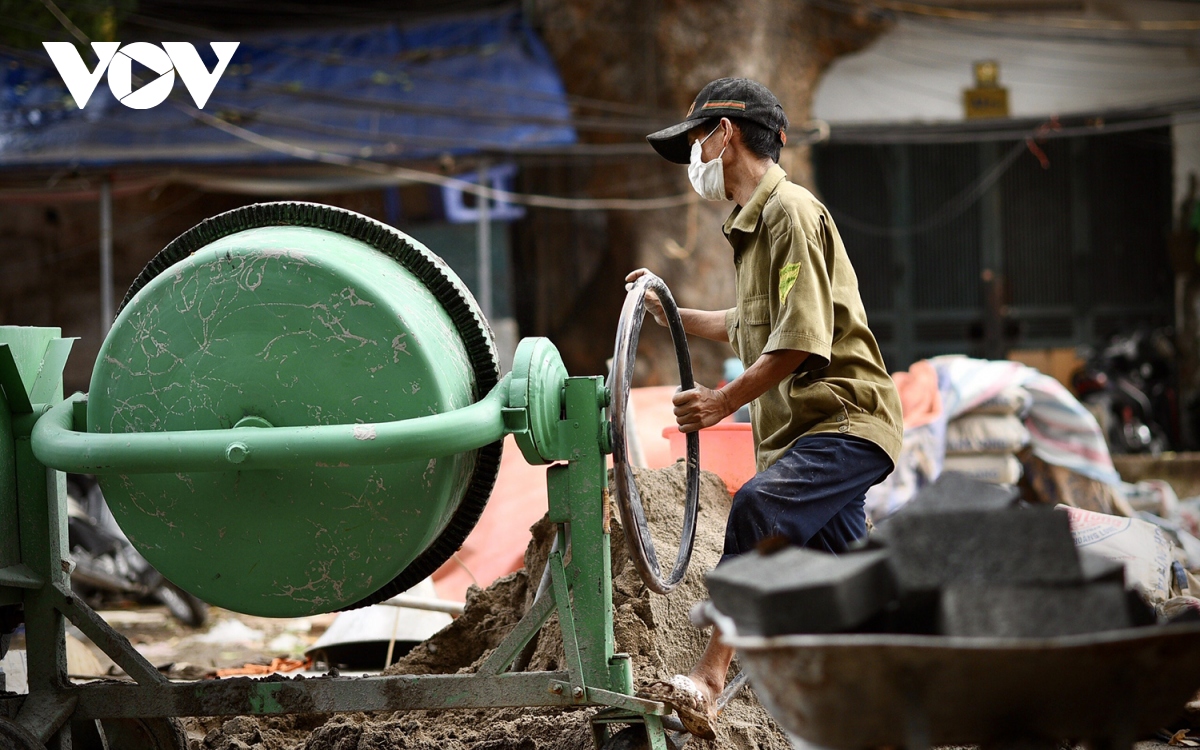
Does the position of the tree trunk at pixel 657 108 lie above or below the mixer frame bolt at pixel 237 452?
above

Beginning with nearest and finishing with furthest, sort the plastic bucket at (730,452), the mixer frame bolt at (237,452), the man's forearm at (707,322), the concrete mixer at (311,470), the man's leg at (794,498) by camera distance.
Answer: the mixer frame bolt at (237,452) < the concrete mixer at (311,470) < the man's leg at (794,498) < the man's forearm at (707,322) < the plastic bucket at (730,452)

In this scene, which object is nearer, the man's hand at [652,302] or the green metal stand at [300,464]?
the green metal stand at [300,464]

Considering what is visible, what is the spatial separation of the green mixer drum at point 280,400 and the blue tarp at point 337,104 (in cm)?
663

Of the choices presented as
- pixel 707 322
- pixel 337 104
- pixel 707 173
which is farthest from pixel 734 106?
pixel 337 104

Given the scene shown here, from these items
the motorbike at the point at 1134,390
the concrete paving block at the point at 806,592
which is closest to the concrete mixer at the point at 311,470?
the concrete paving block at the point at 806,592

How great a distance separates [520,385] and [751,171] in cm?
88

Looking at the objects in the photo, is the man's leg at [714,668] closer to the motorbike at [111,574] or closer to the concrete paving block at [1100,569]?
the concrete paving block at [1100,569]

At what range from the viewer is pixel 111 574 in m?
6.75

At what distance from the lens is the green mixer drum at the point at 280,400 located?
2.50m

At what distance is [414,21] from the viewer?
11016 millimetres

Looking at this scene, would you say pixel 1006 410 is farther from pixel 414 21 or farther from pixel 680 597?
pixel 414 21

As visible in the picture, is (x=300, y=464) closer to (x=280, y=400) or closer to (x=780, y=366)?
(x=280, y=400)

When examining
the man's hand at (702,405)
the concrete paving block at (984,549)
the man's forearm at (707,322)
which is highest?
the man's forearm at (707,322)

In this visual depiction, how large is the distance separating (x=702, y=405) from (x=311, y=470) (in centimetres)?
88
